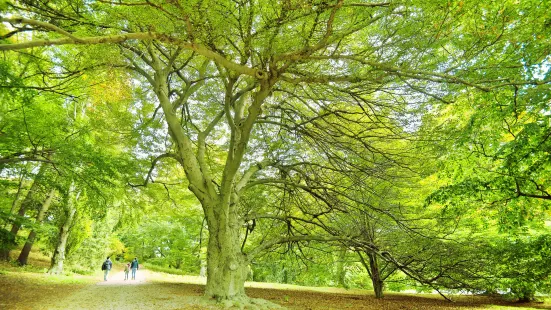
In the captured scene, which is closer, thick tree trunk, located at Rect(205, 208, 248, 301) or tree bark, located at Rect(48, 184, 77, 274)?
thick tree trunk, located at Rect(205, 208, 248, 301)

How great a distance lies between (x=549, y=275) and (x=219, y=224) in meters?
8.29

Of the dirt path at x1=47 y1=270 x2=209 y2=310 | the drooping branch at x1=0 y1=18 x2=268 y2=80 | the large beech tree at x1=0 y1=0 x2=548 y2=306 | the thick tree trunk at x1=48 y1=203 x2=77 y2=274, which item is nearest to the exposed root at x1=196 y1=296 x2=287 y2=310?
the dirt path at x1=47 y1=270 x2=209 y2=310

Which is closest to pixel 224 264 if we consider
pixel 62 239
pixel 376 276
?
pixel 376 276

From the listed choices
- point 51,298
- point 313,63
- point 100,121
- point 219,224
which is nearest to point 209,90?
point 100,121

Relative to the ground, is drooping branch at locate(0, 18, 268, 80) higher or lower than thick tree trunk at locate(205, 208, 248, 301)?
higher

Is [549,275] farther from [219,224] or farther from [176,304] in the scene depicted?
[176,304]

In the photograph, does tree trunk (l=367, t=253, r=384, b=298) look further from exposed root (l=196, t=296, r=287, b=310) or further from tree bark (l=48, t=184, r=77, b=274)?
tree bark (l=48, t=184, r=77, b=274)

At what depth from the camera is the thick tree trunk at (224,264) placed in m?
7.11

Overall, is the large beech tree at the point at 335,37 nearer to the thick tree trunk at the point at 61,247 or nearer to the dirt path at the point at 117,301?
the dirt path at the point at 117,301

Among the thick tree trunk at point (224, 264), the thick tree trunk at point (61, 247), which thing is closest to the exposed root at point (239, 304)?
the thick tree trunk at point (224, 264)

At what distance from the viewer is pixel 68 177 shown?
24.6 ft

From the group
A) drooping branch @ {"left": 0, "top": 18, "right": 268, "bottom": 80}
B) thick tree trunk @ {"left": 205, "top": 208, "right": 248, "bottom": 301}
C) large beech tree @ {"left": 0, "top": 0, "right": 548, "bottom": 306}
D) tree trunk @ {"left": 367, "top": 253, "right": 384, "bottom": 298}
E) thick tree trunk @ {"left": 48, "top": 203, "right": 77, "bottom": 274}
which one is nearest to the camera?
drooping branch @ {"left": 0, "top": 18, "right": 268, "bottom": 80}

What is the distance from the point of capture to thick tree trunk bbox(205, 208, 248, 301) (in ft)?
23.3

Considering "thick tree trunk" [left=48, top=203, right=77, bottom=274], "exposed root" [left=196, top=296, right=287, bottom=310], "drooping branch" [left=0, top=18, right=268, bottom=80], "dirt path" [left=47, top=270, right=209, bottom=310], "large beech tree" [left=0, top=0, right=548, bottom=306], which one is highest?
"large beech tree" [left=0, top=0, right=548, bottom=306]
